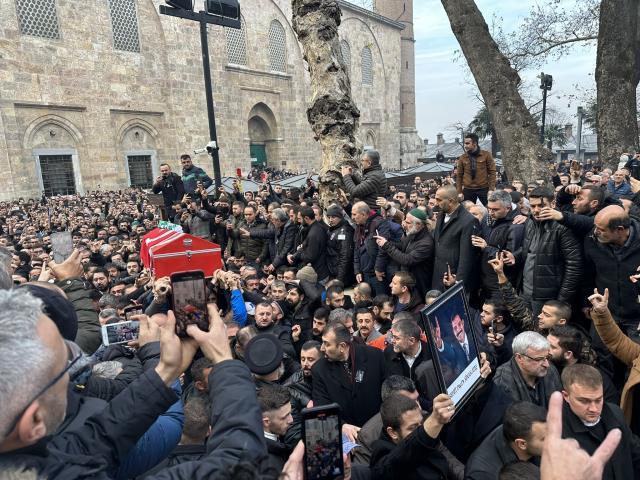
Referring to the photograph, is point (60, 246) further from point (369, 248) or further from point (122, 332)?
point (369, 248)

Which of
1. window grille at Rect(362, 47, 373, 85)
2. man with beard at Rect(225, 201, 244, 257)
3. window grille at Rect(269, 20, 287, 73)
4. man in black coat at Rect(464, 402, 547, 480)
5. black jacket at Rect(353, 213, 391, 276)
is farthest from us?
window grille at Rect(362, 47, 373, 85)

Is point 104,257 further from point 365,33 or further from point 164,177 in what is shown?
point 365,33

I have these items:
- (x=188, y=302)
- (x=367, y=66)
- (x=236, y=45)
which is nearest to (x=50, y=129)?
(x=236, y=45)

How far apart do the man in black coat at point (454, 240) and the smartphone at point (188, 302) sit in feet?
10.7

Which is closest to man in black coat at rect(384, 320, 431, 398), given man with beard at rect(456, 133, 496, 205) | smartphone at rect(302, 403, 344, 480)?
smartphone at rect(302, 403, 344, 480)

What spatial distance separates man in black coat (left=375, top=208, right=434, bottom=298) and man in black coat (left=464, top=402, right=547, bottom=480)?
8.66ft

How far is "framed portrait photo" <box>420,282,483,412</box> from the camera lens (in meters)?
2.00

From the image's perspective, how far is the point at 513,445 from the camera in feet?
7.77

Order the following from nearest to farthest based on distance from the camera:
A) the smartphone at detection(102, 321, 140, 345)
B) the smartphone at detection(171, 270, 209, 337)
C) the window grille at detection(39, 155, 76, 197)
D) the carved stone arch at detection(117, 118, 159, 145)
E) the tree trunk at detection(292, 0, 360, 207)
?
the smartphone at detection(171, 270, 209, 337), the smartphone at detection(102, 321, 140, 345), the tree trunk at detection(292, 0, 360, 207), the window grille at detection(39, 155, 76, 197), the carved stone arch at detection(117, 118, 159, 145)

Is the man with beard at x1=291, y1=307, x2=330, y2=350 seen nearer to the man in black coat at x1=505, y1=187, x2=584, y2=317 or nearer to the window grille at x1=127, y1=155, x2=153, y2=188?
the man in black coat at x1=505, y1=187, x2=584, y2=317

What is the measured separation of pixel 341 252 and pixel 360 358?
2958 mm

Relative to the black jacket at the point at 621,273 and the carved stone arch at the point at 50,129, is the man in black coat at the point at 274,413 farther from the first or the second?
the carved stone arch at the point at 50,129

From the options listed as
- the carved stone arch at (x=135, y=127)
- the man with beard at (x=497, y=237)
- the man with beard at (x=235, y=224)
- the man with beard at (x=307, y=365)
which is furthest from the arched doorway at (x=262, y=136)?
the man with beard at (x=307, y=365)

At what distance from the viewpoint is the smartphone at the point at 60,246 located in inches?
144
